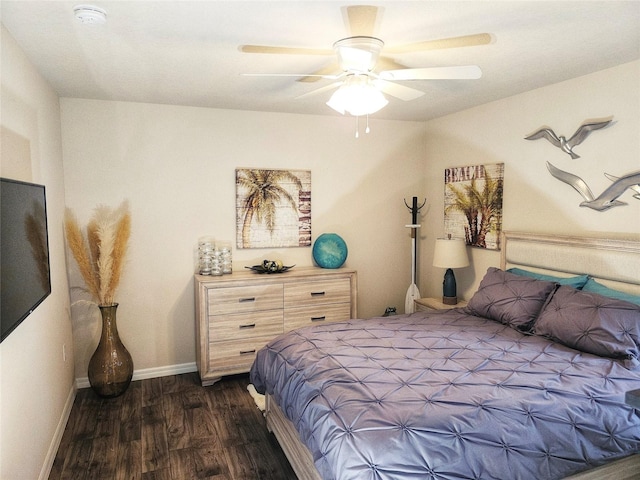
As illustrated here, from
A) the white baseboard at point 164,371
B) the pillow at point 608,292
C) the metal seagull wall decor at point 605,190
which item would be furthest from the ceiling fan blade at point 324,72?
the white baseboard at point 164,371

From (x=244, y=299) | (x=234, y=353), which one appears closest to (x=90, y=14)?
(x=244, y=299)

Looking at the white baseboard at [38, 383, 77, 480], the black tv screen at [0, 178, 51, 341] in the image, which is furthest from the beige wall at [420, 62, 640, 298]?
the white baseboard at [38, 383, 77, 480]

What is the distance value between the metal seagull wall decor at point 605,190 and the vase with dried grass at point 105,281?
11.4 feet

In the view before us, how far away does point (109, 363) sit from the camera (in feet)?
11.8

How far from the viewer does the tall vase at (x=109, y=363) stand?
141 inches

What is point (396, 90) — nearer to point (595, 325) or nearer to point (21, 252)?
point (595, 325)

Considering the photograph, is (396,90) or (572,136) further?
(572,136)

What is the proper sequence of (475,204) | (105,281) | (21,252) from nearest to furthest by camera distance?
(21,252), (105,281), (475,204)

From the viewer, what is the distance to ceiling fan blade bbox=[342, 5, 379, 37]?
2043 millimetres

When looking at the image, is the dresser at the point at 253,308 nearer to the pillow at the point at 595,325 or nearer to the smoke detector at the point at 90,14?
the pillow at the point at 595,325

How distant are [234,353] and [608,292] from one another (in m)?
2.88

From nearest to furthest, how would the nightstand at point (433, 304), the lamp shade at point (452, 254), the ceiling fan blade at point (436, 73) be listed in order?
1. the ceiling fan blade at point (436, 73)
2. the lamp shade at point (452, 254)
3. the nightstand at point (433, 304)

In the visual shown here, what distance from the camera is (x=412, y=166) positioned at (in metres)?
5.02

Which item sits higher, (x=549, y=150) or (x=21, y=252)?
(x=549, y=150)
